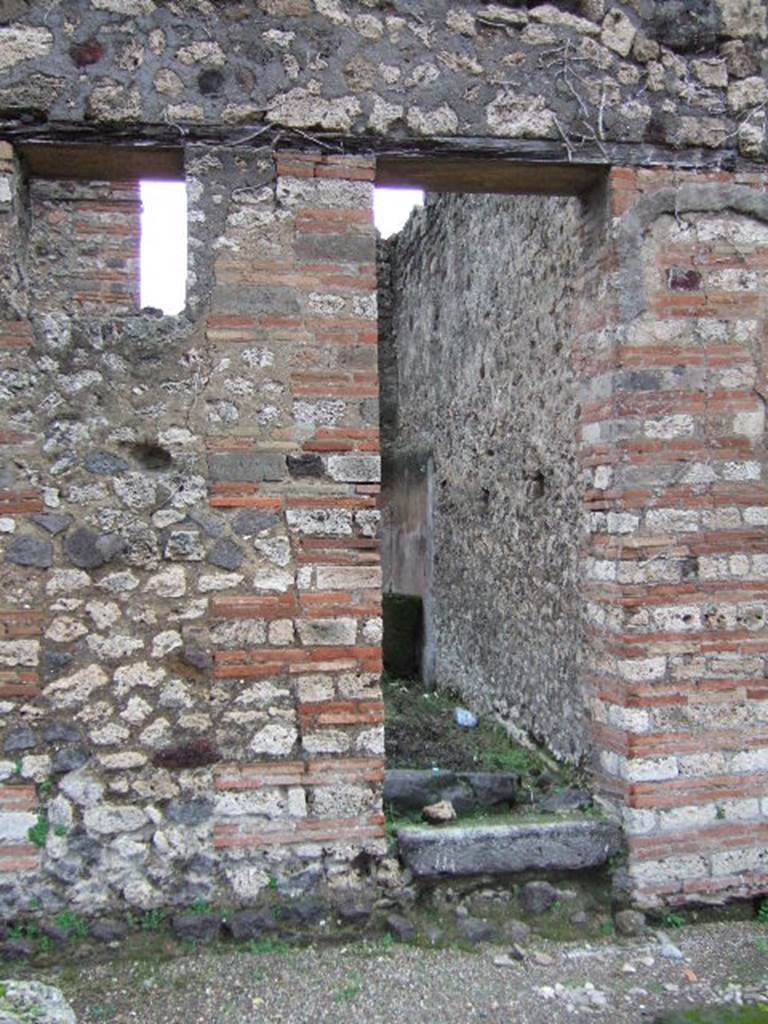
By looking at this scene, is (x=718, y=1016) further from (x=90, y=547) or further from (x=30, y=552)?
(x=30, y=552)

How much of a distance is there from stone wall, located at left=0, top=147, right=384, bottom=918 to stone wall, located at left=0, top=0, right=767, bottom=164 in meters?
0.28

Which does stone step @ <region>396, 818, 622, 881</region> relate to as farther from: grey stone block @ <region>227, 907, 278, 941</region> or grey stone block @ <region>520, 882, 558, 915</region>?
grey stone block @ <region>227, 907, 278, 941</region>

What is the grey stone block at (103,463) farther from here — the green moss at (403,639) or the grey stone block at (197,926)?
the green moss at (403,639)

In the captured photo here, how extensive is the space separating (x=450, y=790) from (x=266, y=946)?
4.03 feet

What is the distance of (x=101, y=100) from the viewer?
154 inches

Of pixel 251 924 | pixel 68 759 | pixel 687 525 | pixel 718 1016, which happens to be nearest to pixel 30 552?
pixel 68 759

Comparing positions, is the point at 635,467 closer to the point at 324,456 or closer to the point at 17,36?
the point at 324,456

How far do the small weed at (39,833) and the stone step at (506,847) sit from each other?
4.65ft

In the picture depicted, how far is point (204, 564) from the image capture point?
156 inches

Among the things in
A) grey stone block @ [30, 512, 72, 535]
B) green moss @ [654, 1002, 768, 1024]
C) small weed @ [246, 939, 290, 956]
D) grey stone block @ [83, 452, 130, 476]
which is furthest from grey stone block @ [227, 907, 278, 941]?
grey stone block @ [83, 452, 130, 476]

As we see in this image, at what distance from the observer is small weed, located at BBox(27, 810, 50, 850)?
381 centimetres

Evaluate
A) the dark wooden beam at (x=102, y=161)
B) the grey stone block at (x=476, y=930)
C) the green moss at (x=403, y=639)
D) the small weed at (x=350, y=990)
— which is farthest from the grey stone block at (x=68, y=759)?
the green moss at (x=403, y=639)

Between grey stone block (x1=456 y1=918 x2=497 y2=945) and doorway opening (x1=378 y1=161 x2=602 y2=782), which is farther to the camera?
doorway opening (x1=378 y1=161 x2=602 y2=782)

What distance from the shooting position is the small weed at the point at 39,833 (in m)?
3.81
